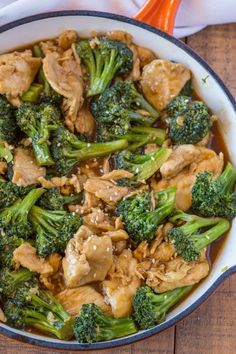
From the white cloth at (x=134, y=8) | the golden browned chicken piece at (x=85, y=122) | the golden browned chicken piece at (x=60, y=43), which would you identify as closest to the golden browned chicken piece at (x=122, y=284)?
the golden browned chicken piece at (x=85, y=122)

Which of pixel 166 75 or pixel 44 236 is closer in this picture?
pixel 44 236

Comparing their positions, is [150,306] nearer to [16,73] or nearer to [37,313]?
[37,313]

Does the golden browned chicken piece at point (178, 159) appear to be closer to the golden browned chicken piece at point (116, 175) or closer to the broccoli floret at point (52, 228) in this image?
the golden browned chicken piece at point (116, 175)

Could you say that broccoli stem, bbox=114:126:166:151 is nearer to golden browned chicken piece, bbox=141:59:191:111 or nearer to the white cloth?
golden browned chicken piece, bbox=141:59:191:111

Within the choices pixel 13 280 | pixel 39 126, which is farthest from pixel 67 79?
pixel 13 280

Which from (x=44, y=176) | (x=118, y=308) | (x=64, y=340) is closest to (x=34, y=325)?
(x=64, y=340)

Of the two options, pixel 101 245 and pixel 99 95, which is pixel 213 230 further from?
pixel 99 95
